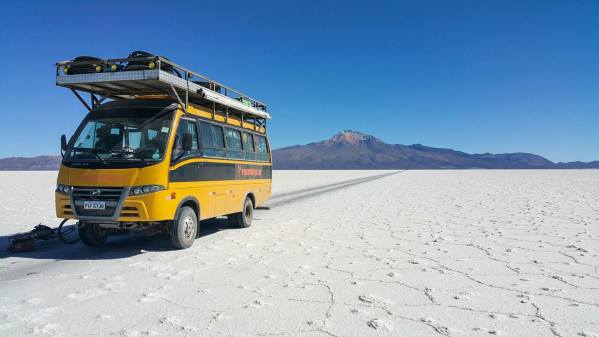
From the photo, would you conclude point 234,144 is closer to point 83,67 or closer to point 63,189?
point 83,67

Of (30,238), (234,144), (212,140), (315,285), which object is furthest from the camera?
(234,144)

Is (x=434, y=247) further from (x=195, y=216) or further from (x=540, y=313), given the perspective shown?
(x=195, y=216)

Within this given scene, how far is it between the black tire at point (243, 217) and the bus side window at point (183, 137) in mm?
3088

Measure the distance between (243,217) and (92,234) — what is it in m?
3.84

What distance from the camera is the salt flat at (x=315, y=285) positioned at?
423 centimetres

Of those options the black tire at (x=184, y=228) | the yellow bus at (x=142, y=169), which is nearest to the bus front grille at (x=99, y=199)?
the yellow bus at (x=142, y=169)

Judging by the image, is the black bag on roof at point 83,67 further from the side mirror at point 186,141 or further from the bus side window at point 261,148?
the bus side window at point 261,148

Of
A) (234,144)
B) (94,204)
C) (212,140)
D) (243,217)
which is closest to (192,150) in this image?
(212,140)

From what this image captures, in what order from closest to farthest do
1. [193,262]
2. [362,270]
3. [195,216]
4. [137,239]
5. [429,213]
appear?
[362,270]
[193,262]
[195,216]
[137,239]
[429,213]

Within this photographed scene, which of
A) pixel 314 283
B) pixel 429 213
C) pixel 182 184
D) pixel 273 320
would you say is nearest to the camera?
pixel 273 320

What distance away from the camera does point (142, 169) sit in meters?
7.16

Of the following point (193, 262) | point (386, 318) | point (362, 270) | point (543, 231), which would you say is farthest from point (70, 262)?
point (543, 231)

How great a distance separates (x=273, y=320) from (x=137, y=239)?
248 inches

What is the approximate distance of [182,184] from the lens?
7801mm
